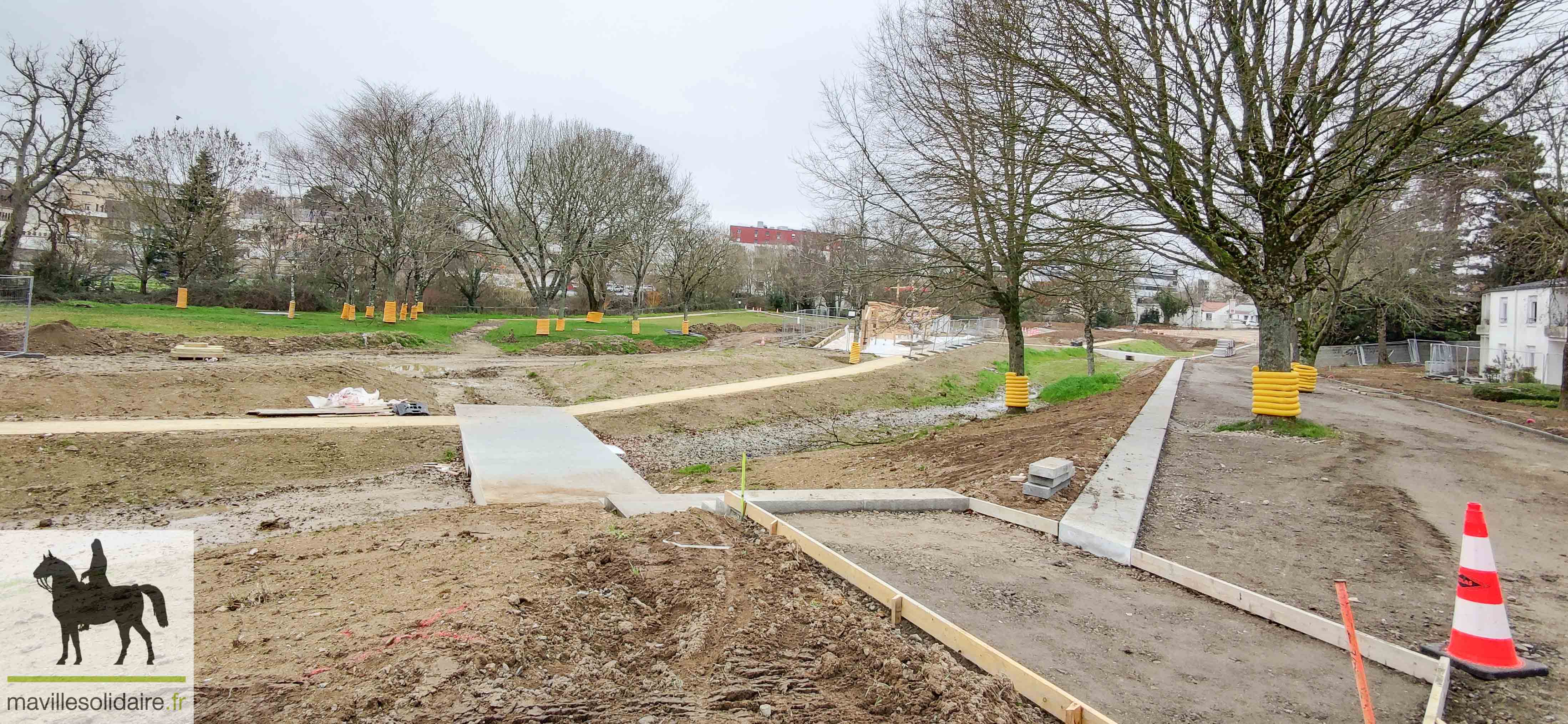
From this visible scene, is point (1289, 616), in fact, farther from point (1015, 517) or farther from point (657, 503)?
point (657, 503)

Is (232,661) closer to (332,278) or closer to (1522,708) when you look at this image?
(1522,708)

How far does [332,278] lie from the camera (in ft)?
123

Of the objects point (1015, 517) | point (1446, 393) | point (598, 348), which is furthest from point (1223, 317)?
point (1015, 517)

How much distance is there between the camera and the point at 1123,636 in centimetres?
389

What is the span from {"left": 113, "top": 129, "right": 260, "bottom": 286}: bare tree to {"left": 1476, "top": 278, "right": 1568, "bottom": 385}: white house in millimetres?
52842

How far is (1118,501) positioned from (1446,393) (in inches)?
799

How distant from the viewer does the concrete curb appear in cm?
1057

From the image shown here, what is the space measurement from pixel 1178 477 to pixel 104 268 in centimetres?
4340

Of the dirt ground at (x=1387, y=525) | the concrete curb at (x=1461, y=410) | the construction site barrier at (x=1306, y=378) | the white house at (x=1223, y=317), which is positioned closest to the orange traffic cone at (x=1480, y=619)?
the dirt ground at (x=1387, y=525)

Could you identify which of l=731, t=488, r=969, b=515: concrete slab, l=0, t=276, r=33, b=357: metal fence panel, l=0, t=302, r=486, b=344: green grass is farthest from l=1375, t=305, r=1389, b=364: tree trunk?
l=0, t=276, r=33, b=357: metal fence panel

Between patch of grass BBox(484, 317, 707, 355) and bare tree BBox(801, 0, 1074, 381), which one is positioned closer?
bare tree BBox(801, 0, 1074, 381)

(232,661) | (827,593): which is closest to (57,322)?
(232,661)

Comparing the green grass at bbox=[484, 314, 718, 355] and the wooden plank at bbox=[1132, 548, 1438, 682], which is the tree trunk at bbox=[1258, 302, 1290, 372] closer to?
the wooden plank at bbox=[1132, 548, 1438, 682]

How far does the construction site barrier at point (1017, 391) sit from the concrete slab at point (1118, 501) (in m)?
5.01
